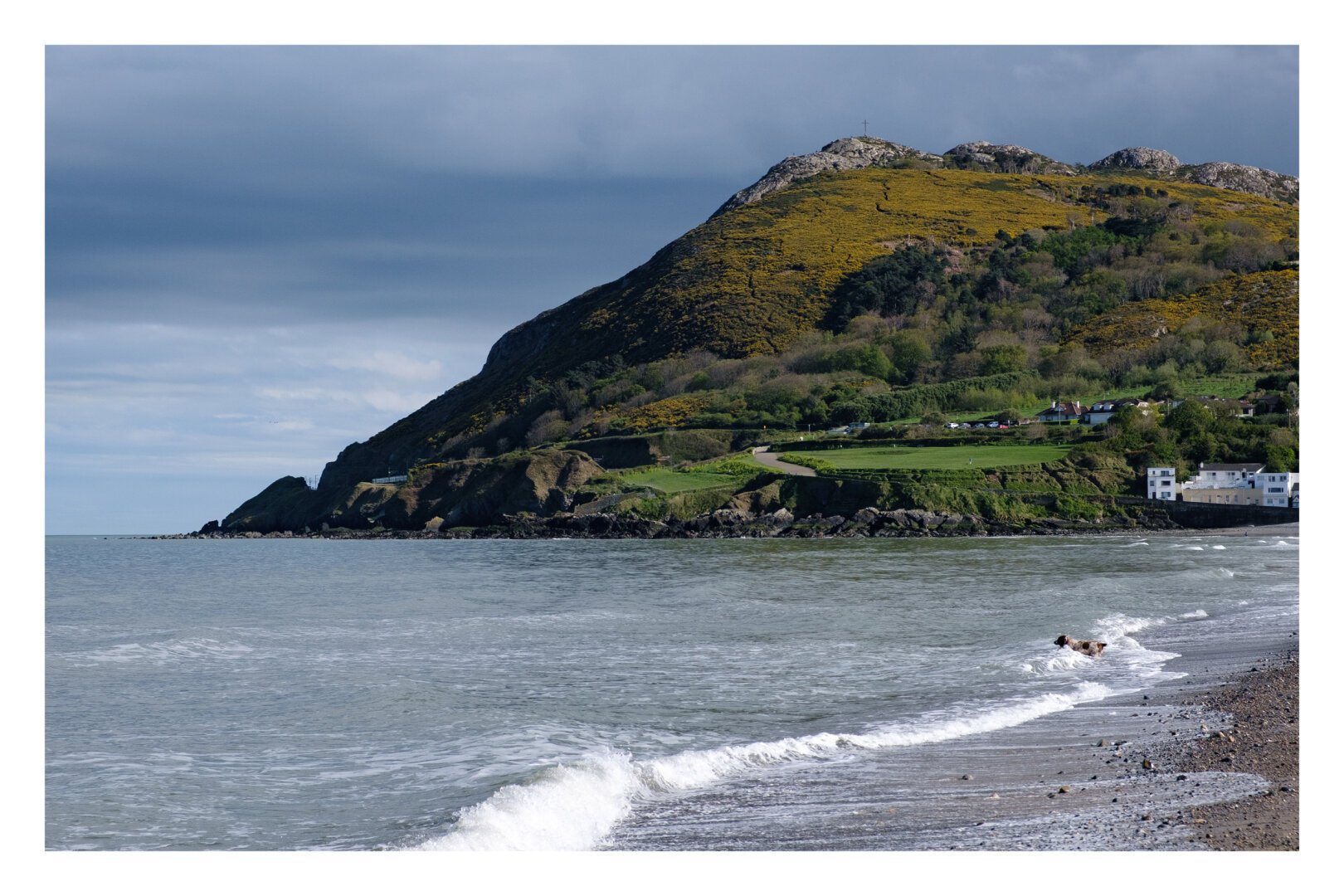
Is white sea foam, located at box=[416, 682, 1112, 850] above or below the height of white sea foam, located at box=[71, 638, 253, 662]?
above

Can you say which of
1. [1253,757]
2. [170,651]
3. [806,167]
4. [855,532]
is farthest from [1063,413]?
[806,167]

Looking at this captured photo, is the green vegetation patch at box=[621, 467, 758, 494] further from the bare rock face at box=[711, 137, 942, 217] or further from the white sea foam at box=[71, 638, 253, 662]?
the bare rock face at box=[711, 137, 942, 217]

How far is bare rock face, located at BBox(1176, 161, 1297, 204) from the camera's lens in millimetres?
185387

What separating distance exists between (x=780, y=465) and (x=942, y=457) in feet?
37.8

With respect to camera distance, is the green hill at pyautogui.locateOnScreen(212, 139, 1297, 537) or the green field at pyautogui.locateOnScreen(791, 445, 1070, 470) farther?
the green hill at pyautogui.locateOnScreen(212, 139, 1297, 537)

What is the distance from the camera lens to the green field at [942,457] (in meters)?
74.5

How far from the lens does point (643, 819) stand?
9117 mm

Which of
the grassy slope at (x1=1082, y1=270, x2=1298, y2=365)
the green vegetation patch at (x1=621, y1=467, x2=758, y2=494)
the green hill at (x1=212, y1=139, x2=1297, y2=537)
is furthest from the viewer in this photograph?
the grassy slope at (x1=1082, y1=270, x2=1298, y2=365)

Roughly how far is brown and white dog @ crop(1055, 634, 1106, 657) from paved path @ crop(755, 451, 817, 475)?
57931mm

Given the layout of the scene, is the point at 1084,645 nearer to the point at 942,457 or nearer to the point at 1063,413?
the point at 942,457

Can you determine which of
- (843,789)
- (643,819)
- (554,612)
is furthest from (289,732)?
(554,612)

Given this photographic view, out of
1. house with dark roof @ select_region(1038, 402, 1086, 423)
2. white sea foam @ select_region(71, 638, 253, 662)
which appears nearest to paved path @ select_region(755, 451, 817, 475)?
house with dark roof @ select_region(1038, 402, 1086, 423)

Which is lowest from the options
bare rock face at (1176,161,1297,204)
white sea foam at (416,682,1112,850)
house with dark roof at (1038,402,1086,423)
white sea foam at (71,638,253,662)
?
white sea foam at (71,638,253,662)

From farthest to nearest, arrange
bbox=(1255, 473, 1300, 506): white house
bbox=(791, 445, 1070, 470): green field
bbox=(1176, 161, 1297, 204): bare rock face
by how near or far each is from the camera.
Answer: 1. bbox=(1176, 161, 1297, 204): bare rock face
2. bbox=(791, 445, 1070, 470): green field
3. bbox=(1255, 473, 1300, 506): white house
